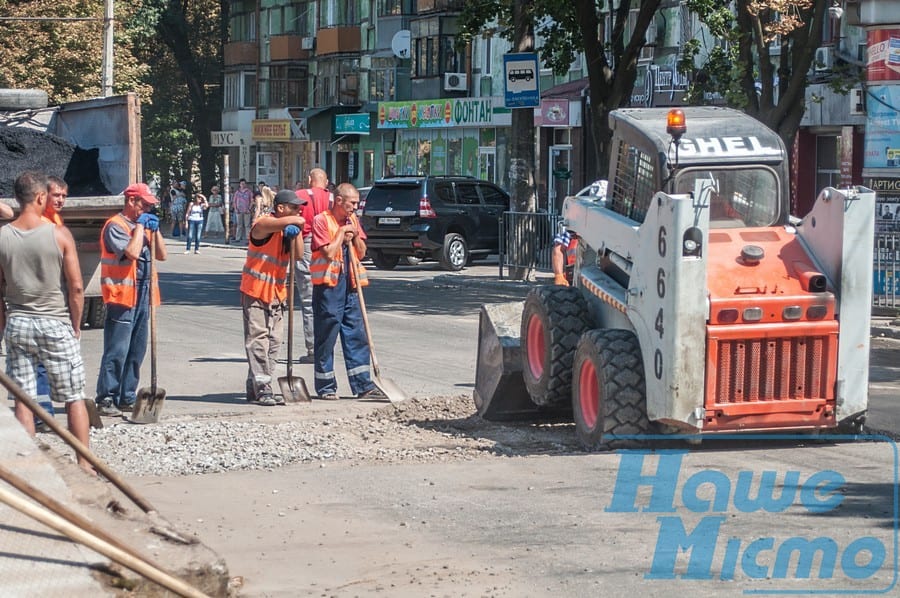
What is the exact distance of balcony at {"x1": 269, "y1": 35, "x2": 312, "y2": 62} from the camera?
204ft

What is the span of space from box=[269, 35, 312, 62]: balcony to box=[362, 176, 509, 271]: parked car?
105ft

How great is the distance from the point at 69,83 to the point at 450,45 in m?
12.1

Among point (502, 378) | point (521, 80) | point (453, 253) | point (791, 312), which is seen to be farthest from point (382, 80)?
point (791, 312)

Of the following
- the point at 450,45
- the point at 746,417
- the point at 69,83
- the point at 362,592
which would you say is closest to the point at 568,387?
the point at 746,417

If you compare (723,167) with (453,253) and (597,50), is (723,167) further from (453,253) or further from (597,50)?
(453,253)

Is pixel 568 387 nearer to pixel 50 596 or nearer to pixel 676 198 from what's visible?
pixel 676 198

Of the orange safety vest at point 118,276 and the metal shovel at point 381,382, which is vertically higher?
the orange safety vest at point 118,276

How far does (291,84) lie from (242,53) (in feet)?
12.5

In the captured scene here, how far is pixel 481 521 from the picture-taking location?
25.2 feet

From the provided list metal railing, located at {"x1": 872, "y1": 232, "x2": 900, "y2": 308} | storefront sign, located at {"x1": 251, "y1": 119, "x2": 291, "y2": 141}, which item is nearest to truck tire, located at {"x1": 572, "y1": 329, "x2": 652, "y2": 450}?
metal railing, located at {"x1": 872, "y1": 232, "x2": 900, "y2": 308}

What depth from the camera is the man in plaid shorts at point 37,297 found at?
8.55 metres

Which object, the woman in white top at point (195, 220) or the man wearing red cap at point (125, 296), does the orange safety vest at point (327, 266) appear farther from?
the woman in white top at point (195, 220)

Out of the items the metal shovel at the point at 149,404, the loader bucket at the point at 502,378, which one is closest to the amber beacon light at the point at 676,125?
the loader bucket at the point at 502,378

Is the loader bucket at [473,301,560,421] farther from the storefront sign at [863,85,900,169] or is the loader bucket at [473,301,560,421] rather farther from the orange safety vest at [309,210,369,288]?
the storefront sign at [863,85,900,169]
